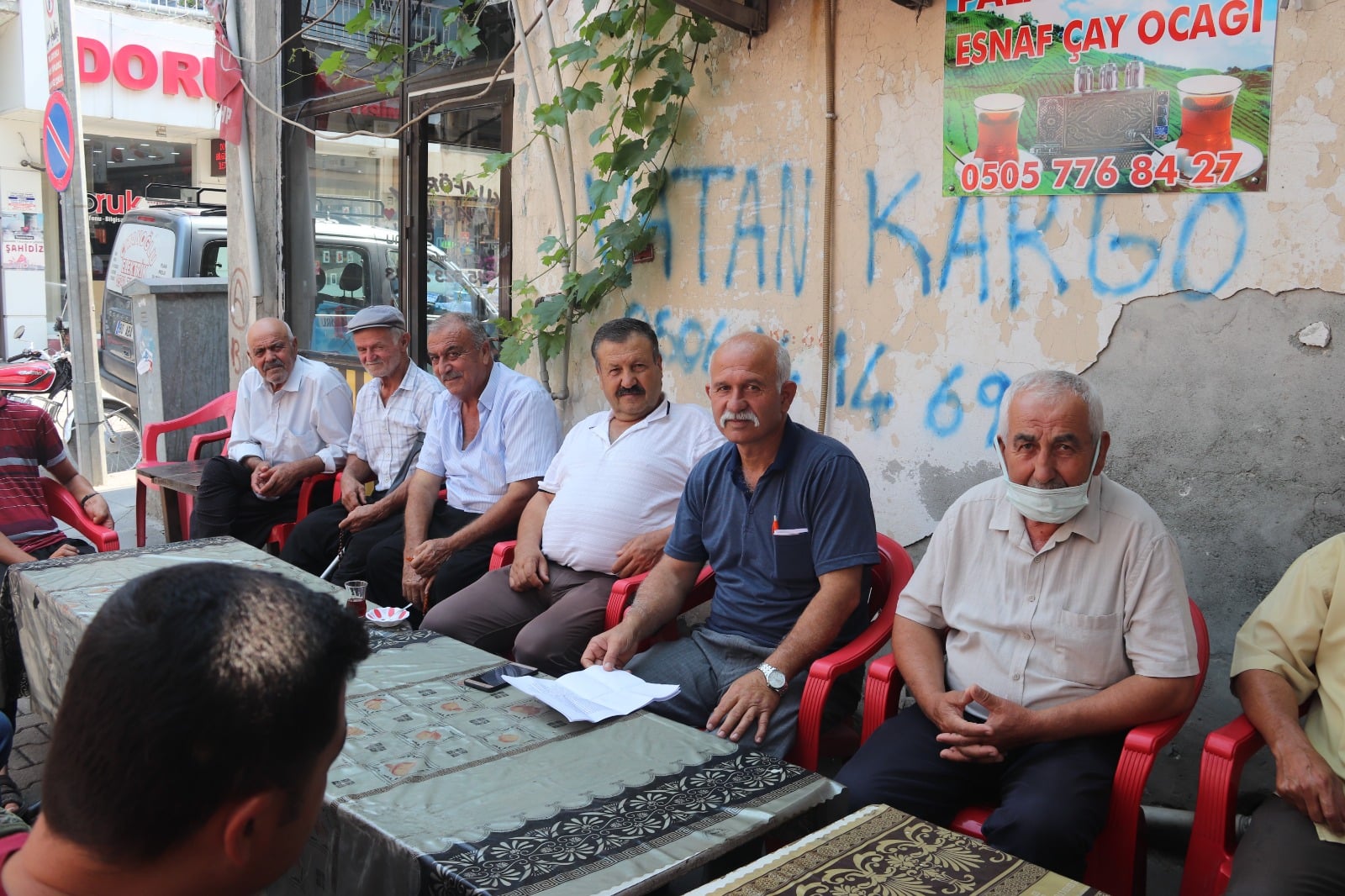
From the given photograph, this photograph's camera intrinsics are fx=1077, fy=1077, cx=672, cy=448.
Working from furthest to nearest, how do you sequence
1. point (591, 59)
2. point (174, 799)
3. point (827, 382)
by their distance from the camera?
point (591, 59), point (827, 382), point (174, 799)

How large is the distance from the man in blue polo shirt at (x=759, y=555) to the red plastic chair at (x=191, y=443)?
10.9 feet

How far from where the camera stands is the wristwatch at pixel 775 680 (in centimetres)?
278

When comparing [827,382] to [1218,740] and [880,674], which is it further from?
[1218,740]

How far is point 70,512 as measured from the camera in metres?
4.47

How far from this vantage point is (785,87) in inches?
159

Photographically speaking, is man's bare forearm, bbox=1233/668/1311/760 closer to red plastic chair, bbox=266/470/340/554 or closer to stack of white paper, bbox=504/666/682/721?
stack of white paper, bbox=504/666/682/721

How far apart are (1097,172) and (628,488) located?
179 centimetres

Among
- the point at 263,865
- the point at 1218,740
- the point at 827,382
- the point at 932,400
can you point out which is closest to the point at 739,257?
the point at 827,382

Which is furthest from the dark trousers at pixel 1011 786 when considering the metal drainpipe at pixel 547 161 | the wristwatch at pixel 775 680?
the metal drainpipe at pixel 547 161

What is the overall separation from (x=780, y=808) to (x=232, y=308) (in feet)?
21.1

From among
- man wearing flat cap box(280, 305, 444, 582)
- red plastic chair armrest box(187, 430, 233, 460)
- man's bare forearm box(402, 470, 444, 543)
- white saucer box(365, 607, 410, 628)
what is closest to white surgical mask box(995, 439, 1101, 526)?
white saucer box(365, 607, 410, 628)

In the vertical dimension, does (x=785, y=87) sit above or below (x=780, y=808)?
above

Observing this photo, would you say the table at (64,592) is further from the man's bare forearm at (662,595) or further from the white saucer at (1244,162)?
the white saucer at (1244,162)

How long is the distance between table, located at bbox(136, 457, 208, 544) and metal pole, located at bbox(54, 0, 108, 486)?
184 cm
